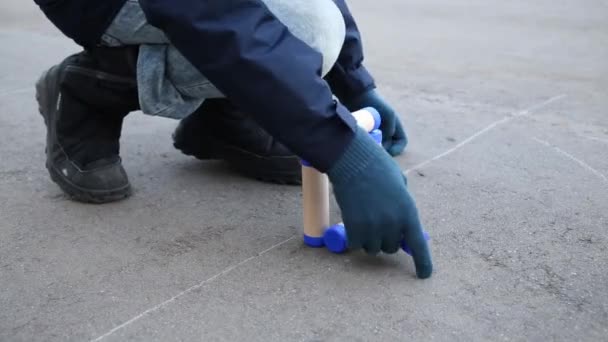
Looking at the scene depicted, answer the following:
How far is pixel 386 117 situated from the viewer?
1861mm

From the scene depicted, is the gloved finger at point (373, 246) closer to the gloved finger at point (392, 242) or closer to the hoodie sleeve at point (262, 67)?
the gloved finger at point (392, 242)

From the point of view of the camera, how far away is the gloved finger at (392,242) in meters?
1.29

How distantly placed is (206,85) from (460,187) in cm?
72

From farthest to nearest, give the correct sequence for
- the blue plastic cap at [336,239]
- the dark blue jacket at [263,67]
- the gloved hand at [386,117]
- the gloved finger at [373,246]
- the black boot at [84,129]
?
1. the gloved hand at [386,117]
2. the black boot at [84,129]
3. the blue plastic cap at [336,239]
4. the gloved finger at [373,246]
5. the dark blue jacket at [263,67]

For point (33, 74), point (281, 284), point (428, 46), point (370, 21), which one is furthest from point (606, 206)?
point (370, 21)

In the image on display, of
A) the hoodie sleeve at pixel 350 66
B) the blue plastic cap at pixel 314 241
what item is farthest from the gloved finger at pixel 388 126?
the blue plastic cap at pixel 314 241

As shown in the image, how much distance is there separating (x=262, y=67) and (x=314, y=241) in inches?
18.1

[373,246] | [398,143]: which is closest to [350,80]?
[398,143]

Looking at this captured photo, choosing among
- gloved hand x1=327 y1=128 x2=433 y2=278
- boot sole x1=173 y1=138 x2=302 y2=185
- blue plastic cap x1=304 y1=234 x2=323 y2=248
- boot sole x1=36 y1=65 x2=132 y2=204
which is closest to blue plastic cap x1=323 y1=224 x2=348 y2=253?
blue plastic cap x1=304 y1=234 x2=323 y2=248

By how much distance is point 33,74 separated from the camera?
123 inches

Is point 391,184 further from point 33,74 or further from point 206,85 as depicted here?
point 33,74

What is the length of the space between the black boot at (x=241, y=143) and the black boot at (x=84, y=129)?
0.72 feet

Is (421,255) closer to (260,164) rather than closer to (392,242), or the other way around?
(392,242)

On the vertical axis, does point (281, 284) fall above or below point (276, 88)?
below
